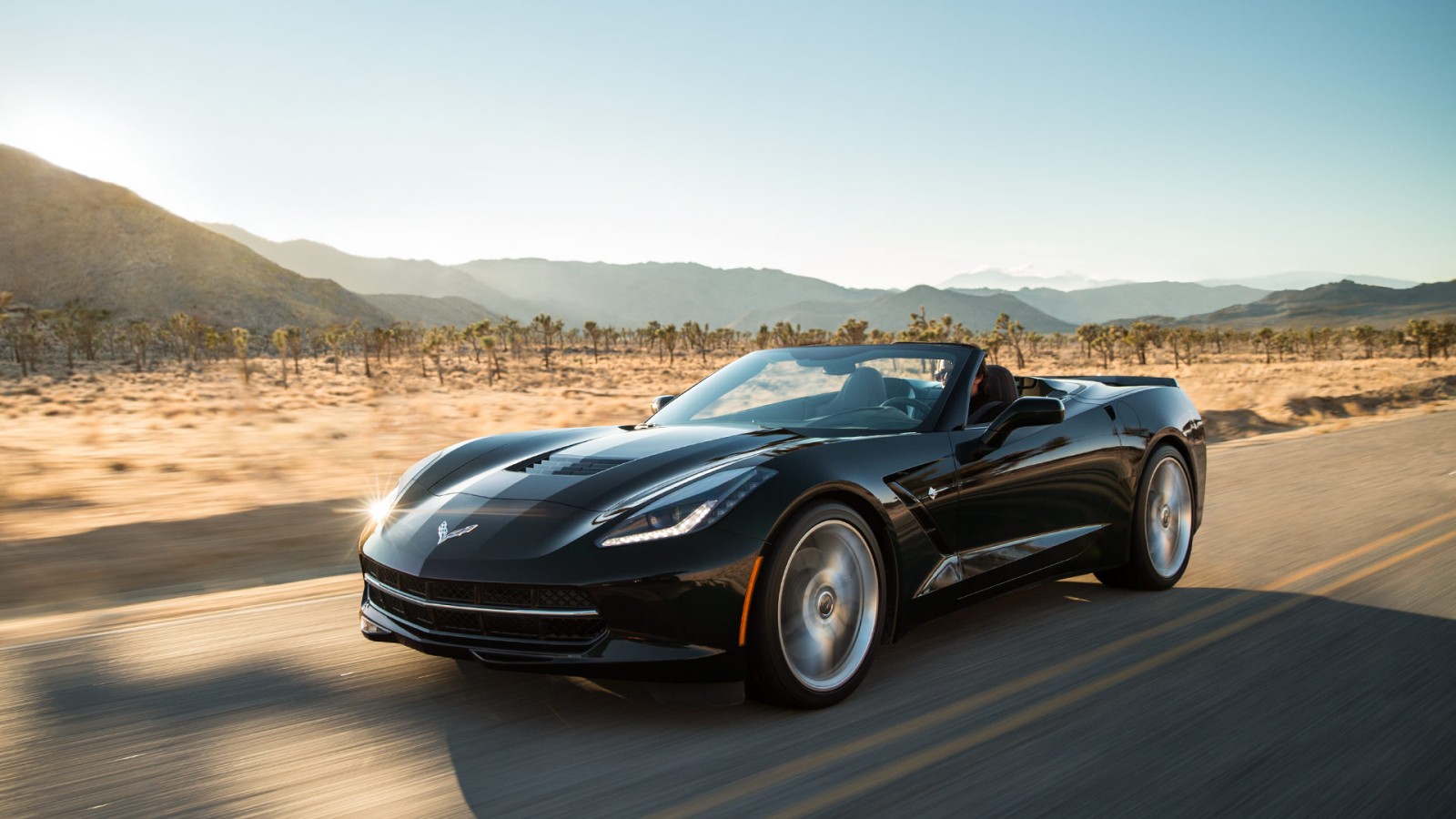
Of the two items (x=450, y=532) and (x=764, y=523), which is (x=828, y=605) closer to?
(x=764, y=523)

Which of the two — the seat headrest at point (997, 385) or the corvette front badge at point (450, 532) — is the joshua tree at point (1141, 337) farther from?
the corvette front badge at point (450, 532)

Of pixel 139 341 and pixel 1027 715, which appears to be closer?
pixel 1027 715

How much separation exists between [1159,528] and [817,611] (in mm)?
2842

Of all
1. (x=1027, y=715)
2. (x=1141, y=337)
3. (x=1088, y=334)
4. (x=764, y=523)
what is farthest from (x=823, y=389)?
(x=1088, y=334)

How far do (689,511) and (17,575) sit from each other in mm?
5165

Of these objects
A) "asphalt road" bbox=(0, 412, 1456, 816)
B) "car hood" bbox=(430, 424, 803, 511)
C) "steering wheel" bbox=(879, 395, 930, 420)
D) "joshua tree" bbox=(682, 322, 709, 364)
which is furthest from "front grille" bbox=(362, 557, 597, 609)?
"joshua tree" bbox=(682, 322, 709, 364)

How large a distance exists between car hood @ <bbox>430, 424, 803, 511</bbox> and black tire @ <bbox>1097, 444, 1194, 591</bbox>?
2342 millimetres

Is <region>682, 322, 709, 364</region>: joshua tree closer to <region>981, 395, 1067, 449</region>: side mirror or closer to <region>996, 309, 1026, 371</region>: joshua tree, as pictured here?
<region>996, 309, 1026, 371</region>: joshua tree

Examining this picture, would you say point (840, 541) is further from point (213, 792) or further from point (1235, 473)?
point (1235, 473)

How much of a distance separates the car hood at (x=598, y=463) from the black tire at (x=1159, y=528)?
2342 millimetres

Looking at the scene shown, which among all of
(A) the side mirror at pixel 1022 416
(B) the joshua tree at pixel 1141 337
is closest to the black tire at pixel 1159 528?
(A) the side mirror at pixel 1022 416

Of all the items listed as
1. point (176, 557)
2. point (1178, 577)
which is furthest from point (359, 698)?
point (1178, 577)

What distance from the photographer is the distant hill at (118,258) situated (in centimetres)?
12612

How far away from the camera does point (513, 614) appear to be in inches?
127
